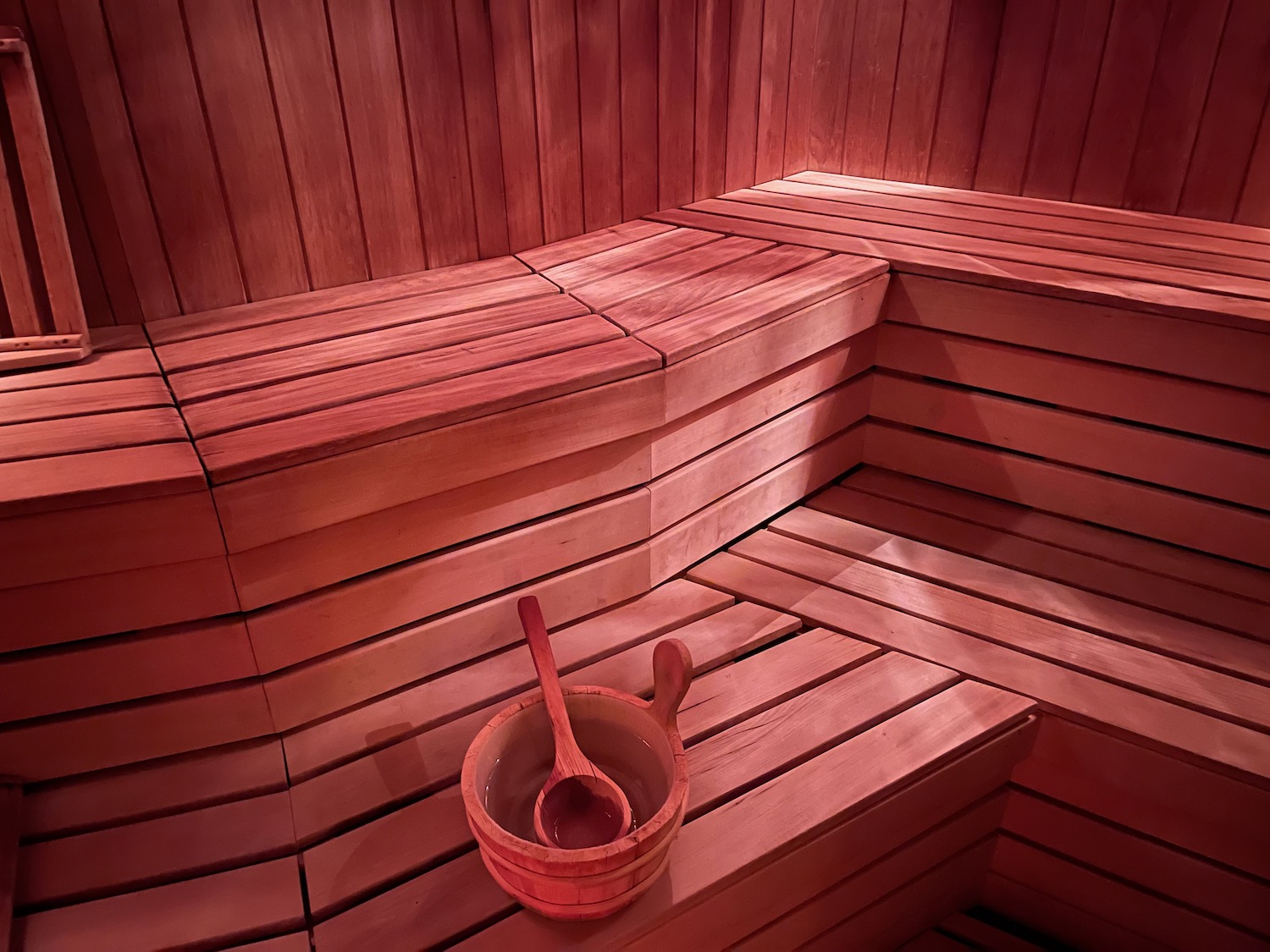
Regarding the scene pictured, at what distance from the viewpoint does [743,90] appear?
275 cm

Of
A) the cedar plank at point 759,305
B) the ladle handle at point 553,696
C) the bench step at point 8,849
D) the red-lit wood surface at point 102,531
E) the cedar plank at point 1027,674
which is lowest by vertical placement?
the cedar plank at point 1027,674

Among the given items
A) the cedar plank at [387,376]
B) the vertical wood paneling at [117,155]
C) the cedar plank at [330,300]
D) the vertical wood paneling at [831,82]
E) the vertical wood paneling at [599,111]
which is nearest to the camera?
the cedar plank at [387,376]

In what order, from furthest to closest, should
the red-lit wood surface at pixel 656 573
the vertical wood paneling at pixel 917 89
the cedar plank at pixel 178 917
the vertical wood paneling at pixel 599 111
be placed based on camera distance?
1. the vertical wood paneling at pixel 917 89
2. the vertical wood paneling at pixel 599 111
3. the red-lit wood surface at pixel 656 573
4. the cedar plank at pixel 178 917

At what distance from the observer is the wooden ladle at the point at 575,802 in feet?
4.27

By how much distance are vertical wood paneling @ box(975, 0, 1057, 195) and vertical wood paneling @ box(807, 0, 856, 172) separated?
1.56 feet

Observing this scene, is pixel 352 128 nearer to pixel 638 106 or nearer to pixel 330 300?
pixel 330 300

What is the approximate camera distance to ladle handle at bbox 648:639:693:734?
4.38 ft

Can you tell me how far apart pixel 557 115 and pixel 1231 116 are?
6.11 ft

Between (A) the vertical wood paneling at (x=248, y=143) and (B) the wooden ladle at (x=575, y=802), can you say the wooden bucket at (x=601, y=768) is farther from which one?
(A) the vertical wood paneling at (x=248, y=143)

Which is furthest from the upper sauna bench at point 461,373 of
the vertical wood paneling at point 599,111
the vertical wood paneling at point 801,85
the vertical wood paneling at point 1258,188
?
the vertical wood paneling at point 1258,188

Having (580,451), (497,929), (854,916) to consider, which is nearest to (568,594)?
(580,451)

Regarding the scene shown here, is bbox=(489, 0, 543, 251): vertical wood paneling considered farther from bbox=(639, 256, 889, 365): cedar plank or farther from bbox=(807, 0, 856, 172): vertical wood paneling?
bbox=(807, 0, 856, 172): vertical wood paneling

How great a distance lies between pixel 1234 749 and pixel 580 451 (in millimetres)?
1295

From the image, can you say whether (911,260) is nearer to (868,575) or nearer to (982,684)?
(868,575)
